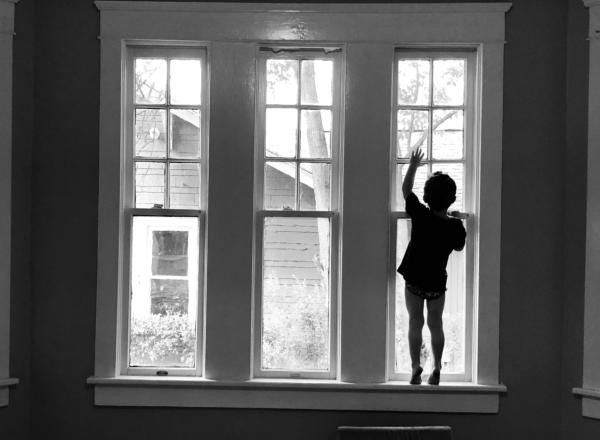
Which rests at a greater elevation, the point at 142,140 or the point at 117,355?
the point at 142,140

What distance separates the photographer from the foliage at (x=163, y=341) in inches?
173

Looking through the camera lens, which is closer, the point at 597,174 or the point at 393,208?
the point at 597,174

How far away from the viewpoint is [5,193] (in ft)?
13.6

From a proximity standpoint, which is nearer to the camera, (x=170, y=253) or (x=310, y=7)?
(x=310, y=7)

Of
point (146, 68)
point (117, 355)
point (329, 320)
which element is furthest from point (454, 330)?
point (146, 68)

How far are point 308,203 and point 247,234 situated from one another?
1.38 ft

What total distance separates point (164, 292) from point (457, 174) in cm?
190

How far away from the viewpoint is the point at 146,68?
4426 mm

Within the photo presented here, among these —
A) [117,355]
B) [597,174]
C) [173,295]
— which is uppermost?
[597,174]

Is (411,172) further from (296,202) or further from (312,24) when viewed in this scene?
(312,24)

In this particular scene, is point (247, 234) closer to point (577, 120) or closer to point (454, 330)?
point (454, 330)

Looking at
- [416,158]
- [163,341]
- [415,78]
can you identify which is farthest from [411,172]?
[163,341]

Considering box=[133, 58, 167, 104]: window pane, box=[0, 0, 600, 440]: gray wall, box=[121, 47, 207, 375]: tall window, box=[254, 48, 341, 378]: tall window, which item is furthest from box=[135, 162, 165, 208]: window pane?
box=[254, 48, 341, 378]: tall window

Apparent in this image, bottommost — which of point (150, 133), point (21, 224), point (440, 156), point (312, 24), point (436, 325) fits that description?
point (436, 325)
